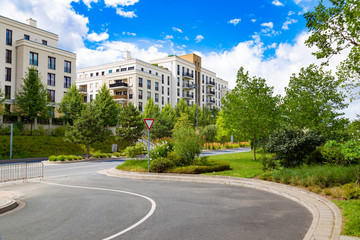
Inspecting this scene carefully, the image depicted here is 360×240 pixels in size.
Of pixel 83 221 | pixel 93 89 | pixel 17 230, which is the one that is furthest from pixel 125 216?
pixel 93 89

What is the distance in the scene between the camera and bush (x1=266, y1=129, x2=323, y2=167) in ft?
45.8

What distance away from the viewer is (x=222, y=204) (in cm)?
805

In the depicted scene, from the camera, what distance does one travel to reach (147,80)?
60.3 metres

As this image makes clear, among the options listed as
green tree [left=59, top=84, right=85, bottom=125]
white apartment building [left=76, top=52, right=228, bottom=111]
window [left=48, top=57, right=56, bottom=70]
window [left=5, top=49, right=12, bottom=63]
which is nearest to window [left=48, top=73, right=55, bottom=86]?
window [left=48, top=57, right=56, bottom=70]

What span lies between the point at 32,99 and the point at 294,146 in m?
31.7

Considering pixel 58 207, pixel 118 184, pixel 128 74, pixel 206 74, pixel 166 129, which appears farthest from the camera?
pixel 206 74

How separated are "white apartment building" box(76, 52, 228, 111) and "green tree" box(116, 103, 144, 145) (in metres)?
15.6

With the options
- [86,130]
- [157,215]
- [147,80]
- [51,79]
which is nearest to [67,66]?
[51,79]

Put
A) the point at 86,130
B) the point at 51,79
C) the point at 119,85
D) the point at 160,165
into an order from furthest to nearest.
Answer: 1. the point at 119,85
2. the point at 51,79
3. the point at 86,130
4. the point at 160,165

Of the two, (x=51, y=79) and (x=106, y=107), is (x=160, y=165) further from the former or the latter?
(x=51, y=79)

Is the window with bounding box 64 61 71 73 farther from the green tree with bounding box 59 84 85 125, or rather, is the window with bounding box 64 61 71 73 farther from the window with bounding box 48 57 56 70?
the green tree with bounding box 59 84 85 125

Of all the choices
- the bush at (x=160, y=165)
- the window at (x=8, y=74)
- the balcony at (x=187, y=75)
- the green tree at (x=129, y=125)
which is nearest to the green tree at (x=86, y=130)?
the green tree at (x=129, y=125)

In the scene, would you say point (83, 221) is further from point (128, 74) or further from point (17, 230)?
point (128, 74)

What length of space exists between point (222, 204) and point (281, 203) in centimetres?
183
